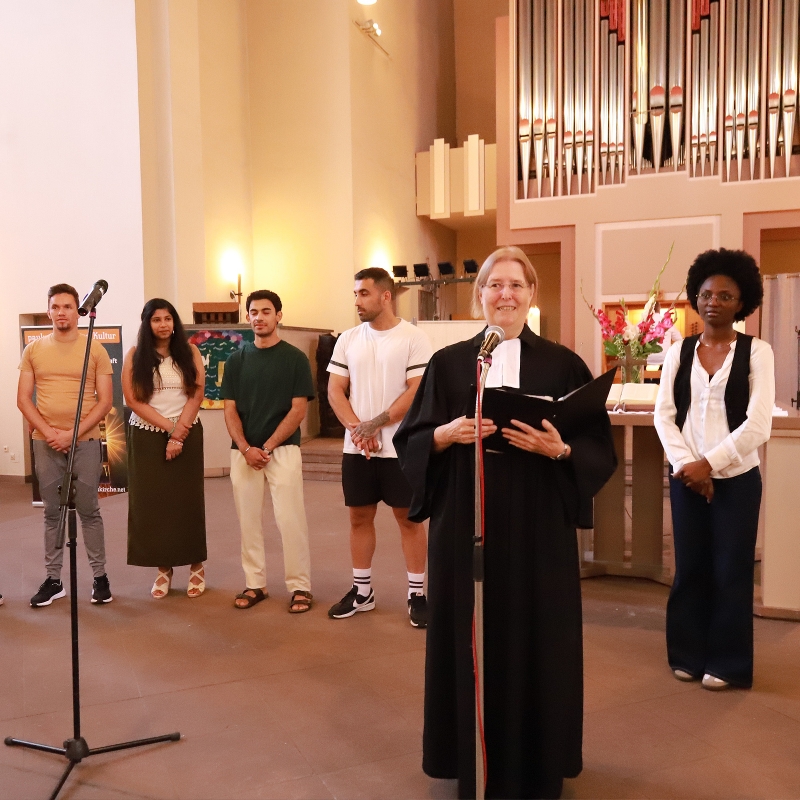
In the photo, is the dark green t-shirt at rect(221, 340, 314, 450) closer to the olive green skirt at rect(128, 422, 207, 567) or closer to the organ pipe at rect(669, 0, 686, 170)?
the olive green skirt at rect(128, 422, 207, 567)

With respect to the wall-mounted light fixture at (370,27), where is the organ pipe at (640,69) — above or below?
below

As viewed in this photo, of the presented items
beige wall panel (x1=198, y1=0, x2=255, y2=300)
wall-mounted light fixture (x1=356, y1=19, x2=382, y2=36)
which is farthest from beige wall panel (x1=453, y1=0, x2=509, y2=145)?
beige wall panel (x1=198, y1=0, x2=255, y2=300)

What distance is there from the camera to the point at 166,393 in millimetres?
4262

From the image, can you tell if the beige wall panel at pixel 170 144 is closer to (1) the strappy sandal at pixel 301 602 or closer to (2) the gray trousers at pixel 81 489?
(2) the gray trousers at pixel 81 489

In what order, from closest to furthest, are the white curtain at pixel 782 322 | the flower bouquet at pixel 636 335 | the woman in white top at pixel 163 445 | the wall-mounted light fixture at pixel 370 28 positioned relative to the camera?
the woman in white top at pixel 163 445, the flower bouquet at pixel 636 335, the white curtain at pixel 782 322, the wall-mounted light fixture at pixel 370 28

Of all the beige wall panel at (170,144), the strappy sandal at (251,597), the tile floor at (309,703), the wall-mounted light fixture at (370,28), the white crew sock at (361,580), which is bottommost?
the tile floor at (309,703)

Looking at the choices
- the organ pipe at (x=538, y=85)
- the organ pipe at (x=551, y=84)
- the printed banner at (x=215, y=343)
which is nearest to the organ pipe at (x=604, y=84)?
the organ pipe at (x=551, y=84)

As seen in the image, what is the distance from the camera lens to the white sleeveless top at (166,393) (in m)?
4.24

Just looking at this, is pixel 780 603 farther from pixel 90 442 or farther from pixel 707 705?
pixel 90 442

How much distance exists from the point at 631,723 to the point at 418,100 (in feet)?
41.3

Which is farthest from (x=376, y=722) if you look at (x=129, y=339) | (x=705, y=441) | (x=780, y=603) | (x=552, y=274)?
(x=552, y=274)

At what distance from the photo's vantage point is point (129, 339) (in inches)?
364

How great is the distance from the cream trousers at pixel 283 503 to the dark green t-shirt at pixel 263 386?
123 mm

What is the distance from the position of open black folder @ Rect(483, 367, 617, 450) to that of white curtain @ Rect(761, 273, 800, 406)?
5.52 meters
